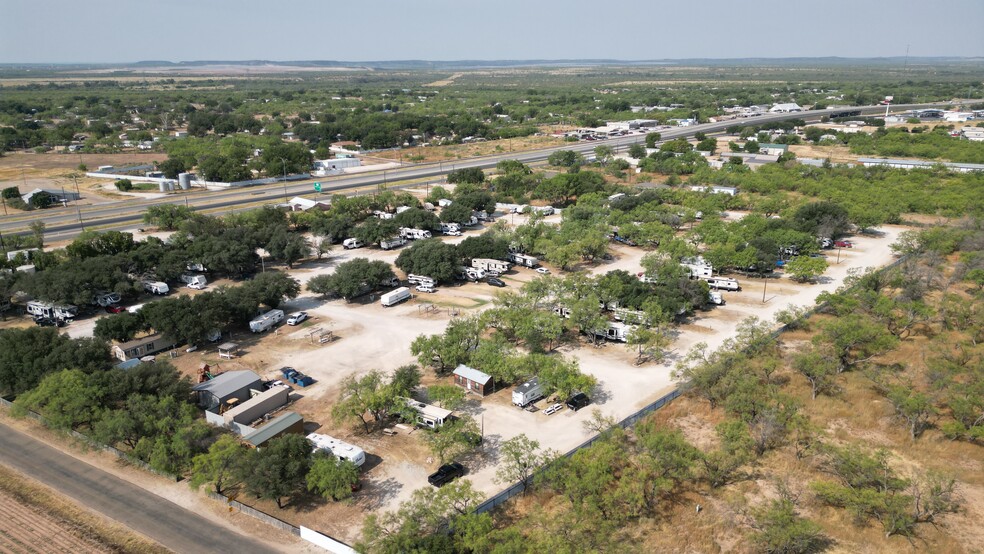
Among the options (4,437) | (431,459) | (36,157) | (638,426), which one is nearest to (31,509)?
(4,437)

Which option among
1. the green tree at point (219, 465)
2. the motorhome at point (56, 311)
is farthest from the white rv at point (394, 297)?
the motorhome at point (56, 311)

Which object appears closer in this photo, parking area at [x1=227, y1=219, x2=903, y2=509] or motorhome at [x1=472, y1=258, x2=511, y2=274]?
parking area at [x1=227, y1=219, x2=903, y2=509]

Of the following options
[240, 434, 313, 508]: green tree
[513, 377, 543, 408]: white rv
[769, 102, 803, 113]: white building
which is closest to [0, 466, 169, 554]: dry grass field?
[240, 434, 313, 508]: green tree

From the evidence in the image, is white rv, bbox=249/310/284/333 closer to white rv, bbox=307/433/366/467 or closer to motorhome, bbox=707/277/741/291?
white rv, bbox=307/433/366/467

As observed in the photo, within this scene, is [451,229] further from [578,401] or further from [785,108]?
[785,108]

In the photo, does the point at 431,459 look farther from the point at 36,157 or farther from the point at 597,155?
the point at 36,157

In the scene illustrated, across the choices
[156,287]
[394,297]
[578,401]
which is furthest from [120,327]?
[578,401]
